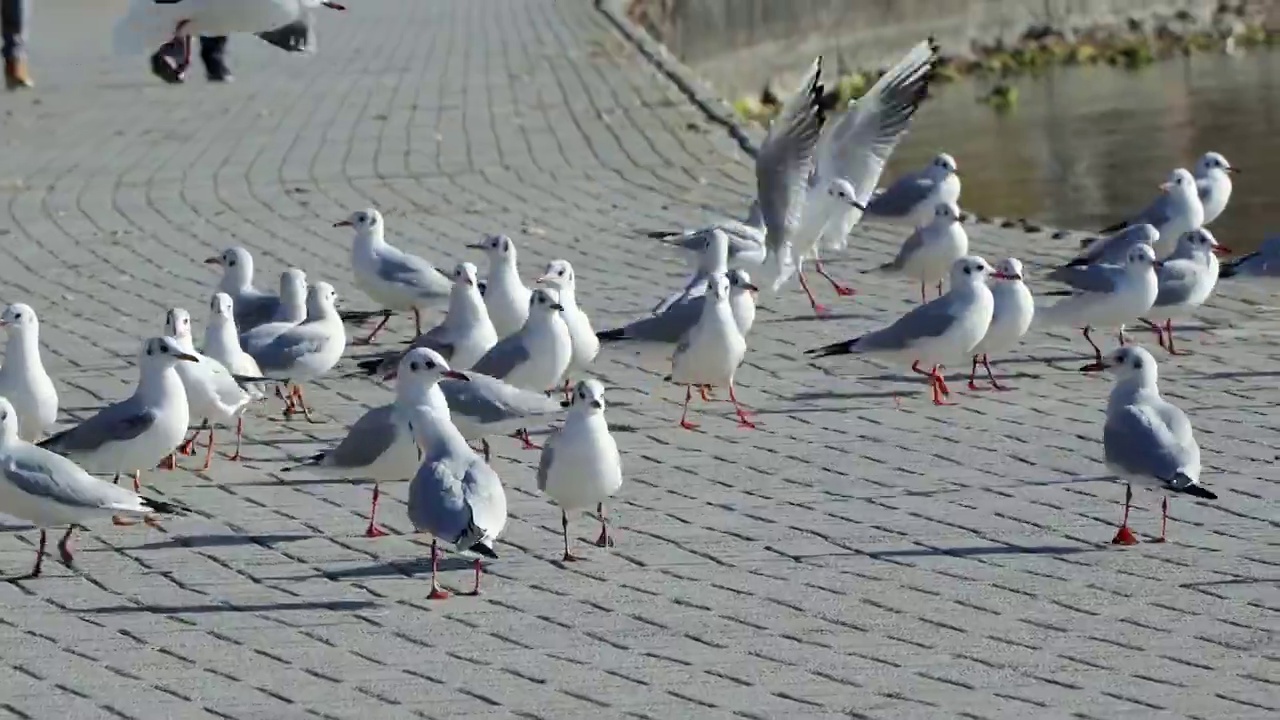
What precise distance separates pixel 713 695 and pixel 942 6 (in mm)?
23383

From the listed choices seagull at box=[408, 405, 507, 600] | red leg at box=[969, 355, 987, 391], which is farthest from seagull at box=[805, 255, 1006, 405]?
seagull at box=[408, 405, 507, 600]

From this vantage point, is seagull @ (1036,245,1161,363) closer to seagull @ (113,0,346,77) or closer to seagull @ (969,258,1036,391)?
seagull @ (969,258,1036,391)

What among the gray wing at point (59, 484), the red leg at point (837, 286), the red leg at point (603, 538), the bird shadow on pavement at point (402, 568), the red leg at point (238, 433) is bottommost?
the red leg at point (837, 286)

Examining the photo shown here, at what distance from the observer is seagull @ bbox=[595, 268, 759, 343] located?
9.61m

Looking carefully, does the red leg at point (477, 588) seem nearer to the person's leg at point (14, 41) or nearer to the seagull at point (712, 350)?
the seagull at point (712, 350)

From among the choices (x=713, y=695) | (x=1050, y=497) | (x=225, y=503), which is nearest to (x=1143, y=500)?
(x=1050, y=497)

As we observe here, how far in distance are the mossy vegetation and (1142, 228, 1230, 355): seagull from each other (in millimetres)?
14132

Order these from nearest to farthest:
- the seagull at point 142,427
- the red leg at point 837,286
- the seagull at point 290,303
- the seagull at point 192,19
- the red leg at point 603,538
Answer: the red leg at point 603,538 < the seagull at point 142,427 < the seagull at point 290,303 < the seagull at point 192,19 < the red leg at point 837,286

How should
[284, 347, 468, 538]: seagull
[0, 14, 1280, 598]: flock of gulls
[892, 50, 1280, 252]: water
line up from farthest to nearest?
[892, 50, 1280, 252]: water, [284, 347, 468, 538]: seagull, [0, 14, 1280, 598]: flock of gulls

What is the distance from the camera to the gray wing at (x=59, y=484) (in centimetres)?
730

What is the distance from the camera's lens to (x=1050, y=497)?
8000mm

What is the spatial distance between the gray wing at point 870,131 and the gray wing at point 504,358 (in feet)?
12.2

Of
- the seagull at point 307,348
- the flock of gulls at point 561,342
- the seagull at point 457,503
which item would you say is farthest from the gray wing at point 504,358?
the seagull at point 457,503

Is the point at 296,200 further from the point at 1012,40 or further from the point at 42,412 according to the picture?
the point at 1012,40
